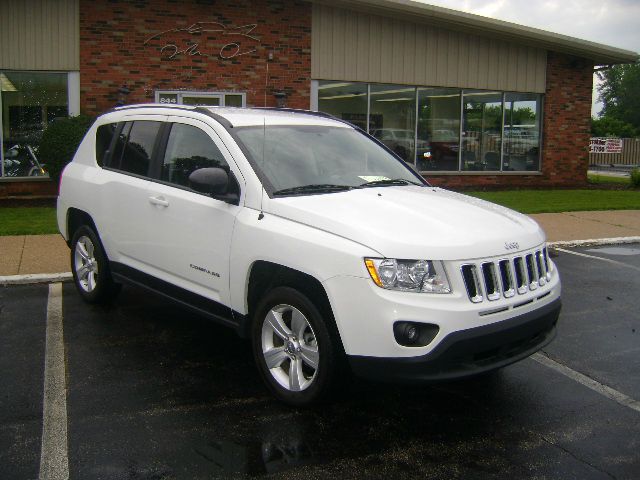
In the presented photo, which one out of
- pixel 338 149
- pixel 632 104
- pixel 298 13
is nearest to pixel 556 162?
pixel 298 13

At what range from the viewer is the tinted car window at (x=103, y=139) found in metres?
6.57

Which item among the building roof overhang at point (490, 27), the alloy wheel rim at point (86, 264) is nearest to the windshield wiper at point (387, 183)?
the alloy wheel rim at point (86, 264)

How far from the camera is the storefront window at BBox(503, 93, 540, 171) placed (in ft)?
62.6

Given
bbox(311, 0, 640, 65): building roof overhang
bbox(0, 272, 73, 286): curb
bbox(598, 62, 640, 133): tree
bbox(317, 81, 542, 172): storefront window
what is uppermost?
bbox(598, 62, 640, 133): tree

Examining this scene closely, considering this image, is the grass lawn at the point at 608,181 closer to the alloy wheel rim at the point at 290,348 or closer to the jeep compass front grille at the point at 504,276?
the jeep compass front grille at the point at 504,276

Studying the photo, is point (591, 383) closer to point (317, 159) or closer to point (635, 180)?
point (317, 159)

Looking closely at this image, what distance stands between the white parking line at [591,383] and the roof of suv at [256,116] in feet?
8.10

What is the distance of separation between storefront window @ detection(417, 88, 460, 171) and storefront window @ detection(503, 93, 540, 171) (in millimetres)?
1584

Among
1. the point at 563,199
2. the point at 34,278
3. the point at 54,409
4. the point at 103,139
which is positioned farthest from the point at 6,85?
the point at 563,199

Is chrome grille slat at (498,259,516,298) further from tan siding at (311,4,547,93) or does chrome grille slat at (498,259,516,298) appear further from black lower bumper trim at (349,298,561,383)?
tan siding at (311,4,547,93)

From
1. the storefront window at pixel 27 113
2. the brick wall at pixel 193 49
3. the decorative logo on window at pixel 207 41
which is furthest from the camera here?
the decorative logo on window at pixel 207 41

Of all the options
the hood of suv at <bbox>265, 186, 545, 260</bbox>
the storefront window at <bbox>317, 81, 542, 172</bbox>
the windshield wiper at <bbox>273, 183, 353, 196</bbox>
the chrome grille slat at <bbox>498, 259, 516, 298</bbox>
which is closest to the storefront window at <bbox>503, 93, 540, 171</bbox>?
the storefront window at <bbox>317, 81, 542, 172</bbox>

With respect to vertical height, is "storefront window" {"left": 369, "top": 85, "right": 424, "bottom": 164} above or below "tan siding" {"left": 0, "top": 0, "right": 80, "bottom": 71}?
below

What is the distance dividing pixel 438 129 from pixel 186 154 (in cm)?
1351
